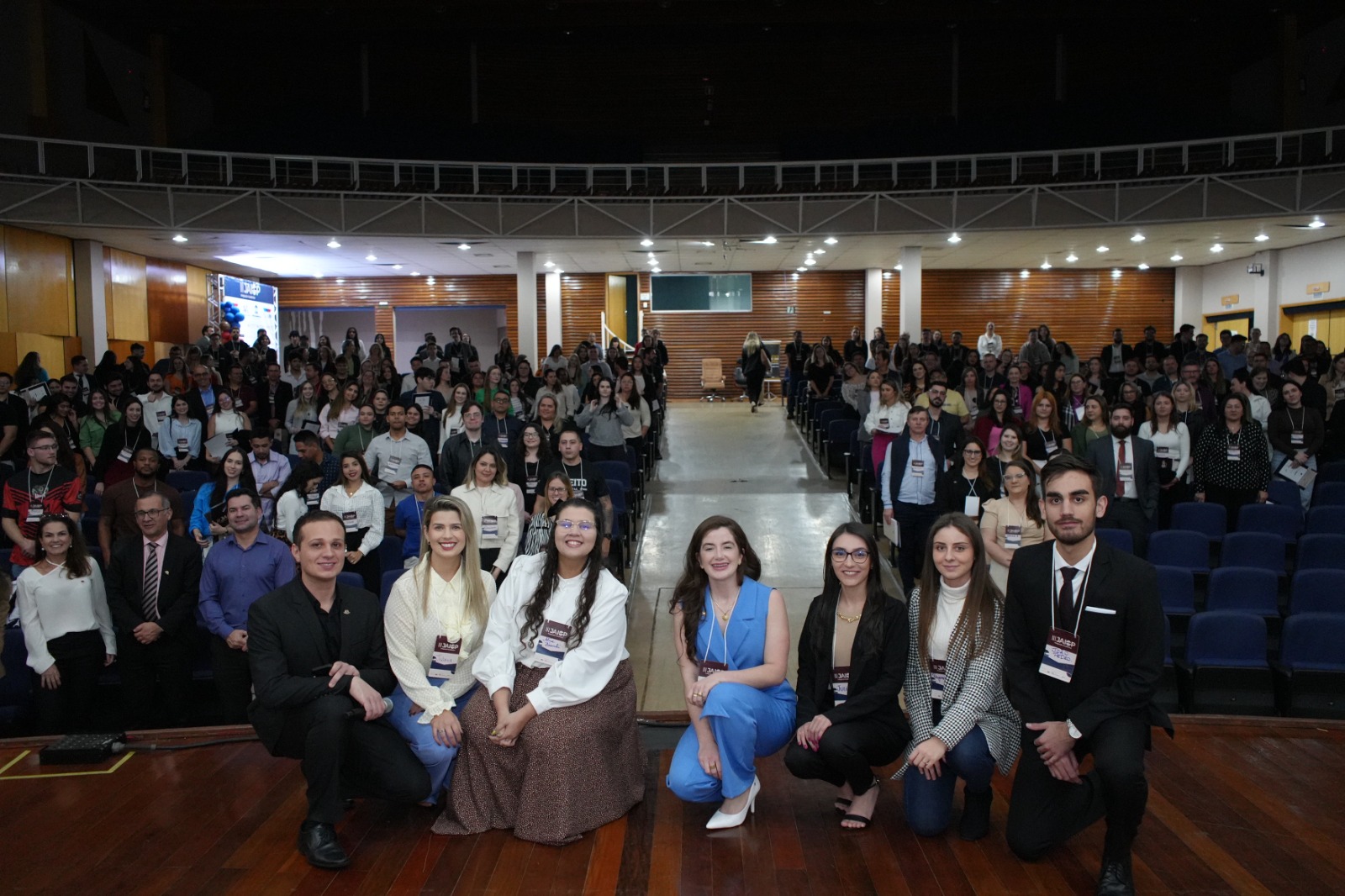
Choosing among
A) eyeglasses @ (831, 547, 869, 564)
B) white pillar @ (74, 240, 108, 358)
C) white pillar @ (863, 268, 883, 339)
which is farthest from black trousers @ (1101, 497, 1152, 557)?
white pillar @ (74, 240, 108, 358)

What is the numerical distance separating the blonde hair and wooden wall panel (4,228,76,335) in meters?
11.8

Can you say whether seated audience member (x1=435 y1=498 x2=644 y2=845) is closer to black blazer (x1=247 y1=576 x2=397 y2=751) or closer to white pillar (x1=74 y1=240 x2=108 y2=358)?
black blazer (x1=247 y1=576 x2=397 y2=751)

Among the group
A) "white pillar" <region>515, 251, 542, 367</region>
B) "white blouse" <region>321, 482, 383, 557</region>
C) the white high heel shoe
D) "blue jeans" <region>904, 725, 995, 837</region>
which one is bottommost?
the white high heel shoe

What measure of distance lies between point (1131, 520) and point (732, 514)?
13.1ft

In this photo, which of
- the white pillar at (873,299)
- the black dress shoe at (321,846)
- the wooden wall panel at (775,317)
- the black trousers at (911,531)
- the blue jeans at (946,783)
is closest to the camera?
the black dress shoe at (321,846)

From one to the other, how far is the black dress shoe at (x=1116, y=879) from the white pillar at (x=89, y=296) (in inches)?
581

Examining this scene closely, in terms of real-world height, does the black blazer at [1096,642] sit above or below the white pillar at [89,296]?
below

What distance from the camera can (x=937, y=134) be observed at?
Result: 17.9 metres

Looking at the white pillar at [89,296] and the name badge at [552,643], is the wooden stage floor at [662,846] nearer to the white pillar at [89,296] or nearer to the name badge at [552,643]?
the name badge at [552,643]

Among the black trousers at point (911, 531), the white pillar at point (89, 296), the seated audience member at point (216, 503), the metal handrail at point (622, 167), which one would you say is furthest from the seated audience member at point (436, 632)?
the white pillar at point (89, 296)

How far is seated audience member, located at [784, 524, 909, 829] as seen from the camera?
10.4ft

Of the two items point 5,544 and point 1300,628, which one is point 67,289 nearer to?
point 5,544

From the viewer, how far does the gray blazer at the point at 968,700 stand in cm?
312

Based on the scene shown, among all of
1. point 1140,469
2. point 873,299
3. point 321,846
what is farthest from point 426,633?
point 873,299
